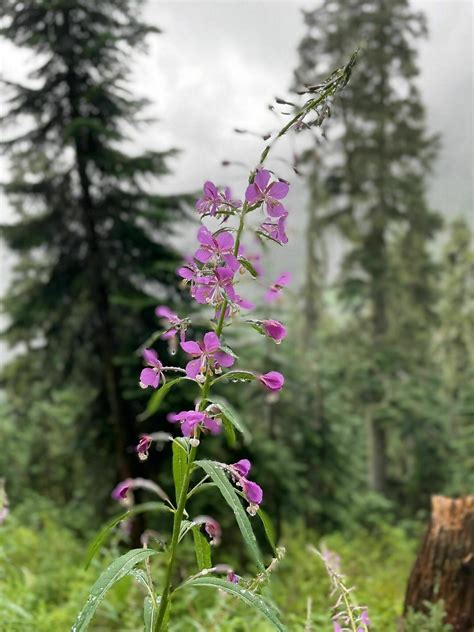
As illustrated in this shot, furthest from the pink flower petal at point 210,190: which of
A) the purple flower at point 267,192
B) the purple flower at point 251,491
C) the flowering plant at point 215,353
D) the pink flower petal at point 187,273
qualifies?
the purple flower at point 251,491

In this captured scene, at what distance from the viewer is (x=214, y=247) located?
1.55 m

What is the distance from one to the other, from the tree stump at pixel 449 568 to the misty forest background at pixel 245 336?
1.18ft

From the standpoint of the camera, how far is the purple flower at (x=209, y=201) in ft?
5.23

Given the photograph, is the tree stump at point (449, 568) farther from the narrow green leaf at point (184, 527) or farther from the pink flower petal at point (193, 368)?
the pink flower petal at point (193, 368)

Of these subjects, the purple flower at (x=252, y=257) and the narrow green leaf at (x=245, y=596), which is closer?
the narrow green leaf at (x=245, y=596)

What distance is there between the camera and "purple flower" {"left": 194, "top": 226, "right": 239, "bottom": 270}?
5.02 feet

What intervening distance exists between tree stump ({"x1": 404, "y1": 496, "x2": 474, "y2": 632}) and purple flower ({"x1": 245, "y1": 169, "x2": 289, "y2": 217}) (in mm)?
3060

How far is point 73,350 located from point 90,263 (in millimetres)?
1377

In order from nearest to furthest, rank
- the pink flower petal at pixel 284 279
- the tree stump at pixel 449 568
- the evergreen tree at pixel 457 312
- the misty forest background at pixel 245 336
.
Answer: the pink flower petal at pixel 284 279, the tree stump at pixel 449 568, the misty forest background at pixel 245 336, the evergreen tree at pixel 457 312

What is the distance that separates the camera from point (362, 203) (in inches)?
592

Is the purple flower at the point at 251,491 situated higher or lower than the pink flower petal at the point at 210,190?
lower

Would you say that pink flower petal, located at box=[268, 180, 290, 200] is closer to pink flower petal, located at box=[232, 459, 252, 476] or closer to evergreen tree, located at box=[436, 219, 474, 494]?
pink flower petal, located at box=[232, 459, 252, 476]

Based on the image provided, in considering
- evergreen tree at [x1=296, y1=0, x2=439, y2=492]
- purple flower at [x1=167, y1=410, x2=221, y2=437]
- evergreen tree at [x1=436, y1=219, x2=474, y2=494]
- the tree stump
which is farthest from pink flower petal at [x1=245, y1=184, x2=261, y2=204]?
evergreen tree at [x1=436, y1=219, x2=474, y2=494]

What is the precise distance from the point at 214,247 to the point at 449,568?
10.3 ft
